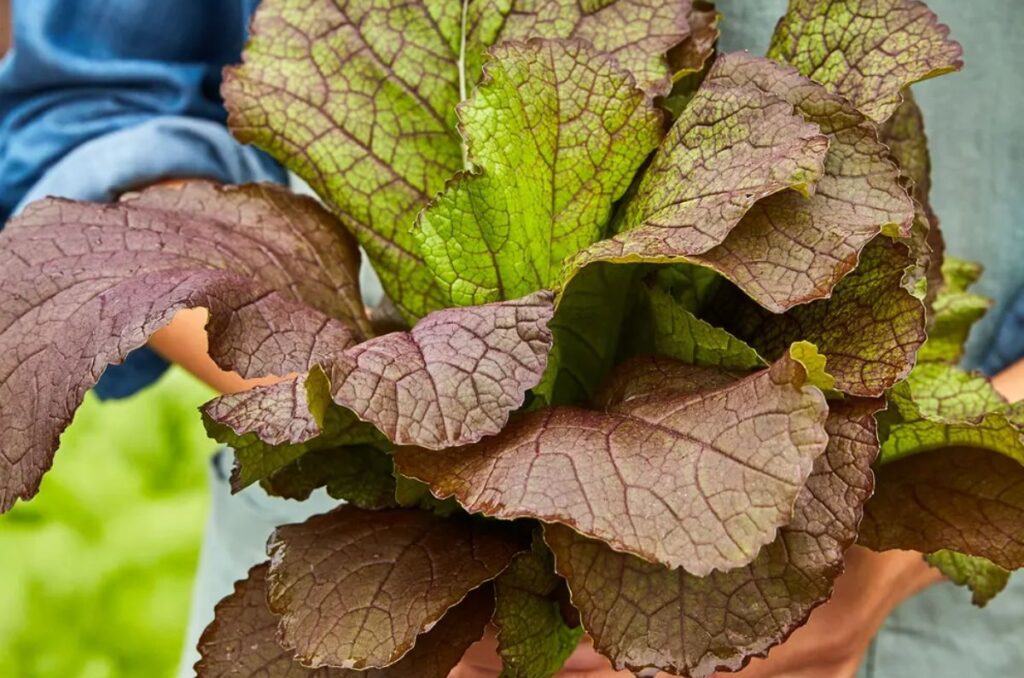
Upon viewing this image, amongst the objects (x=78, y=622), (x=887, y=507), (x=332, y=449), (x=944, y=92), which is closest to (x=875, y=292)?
(x=887, y=507)

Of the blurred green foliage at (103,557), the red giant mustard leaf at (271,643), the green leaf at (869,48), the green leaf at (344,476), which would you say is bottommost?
the blurred green foliage at (103,557)

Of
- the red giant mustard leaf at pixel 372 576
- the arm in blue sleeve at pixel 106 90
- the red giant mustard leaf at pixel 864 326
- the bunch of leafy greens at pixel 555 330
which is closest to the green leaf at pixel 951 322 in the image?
the bunch of leafy greens at pixel 555 330

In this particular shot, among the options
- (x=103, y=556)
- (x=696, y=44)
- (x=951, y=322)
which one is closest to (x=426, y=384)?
(x=696, y=44)

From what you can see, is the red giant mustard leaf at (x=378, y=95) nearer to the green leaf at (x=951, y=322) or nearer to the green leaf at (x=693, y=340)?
the green leaf at (x=693, y=340)

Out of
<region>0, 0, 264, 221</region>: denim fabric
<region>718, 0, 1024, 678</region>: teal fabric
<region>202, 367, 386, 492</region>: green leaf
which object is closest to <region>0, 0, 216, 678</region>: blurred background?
<region>0, 0, 264, 221</region>: denim fabric

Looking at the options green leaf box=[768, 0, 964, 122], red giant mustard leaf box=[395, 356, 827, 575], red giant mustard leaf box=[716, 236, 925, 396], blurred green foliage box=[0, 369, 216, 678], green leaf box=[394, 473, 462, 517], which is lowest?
blurred green foliage box=[0, 369, 216, 678]

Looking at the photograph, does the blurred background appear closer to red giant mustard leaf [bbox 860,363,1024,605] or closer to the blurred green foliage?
the blurred green foliage

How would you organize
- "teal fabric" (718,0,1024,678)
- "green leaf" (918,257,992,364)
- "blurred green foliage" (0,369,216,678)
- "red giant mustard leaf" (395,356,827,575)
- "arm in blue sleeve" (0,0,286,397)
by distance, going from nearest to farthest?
"red giant mustard leaf" (395,356,827,575), "green leaf" (918,257,992,364), "teal fabric" (718,0,1024,678), "arm in blue sleeve" (0,0,286,397), "blurred green foliage" (0,369,216,678)
